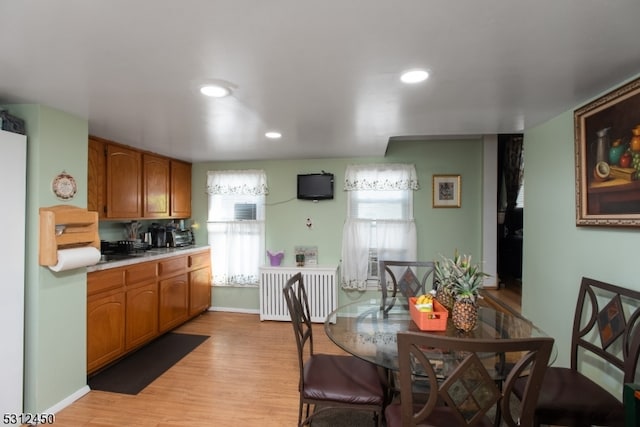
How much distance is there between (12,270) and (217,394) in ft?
5.29

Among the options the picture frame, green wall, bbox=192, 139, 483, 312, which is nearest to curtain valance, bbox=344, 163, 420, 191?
green wall, bbox=192, 139, 483, 312

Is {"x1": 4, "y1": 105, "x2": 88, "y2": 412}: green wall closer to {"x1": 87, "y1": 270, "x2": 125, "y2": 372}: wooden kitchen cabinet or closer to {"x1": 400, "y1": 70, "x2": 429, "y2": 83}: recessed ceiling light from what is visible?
{"x1": 87, "y1": 270, "x2": 125, "y2": 372}: wooden kitchen cabinet

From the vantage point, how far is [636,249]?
1614 millimetres

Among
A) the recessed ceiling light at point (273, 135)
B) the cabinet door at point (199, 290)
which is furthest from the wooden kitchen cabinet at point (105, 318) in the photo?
the recessed ceiling light at point (273, 135)

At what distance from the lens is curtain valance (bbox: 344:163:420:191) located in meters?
3.85

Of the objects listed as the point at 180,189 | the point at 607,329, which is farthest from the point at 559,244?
the point at 180,189

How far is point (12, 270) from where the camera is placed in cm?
191

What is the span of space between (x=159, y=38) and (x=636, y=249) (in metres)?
2.52

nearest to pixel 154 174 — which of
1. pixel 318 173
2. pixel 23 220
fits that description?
pixel 23 220

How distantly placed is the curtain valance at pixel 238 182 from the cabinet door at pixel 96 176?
1442 mm

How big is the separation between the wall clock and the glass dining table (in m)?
2.07

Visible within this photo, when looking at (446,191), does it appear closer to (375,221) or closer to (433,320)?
(375,221)

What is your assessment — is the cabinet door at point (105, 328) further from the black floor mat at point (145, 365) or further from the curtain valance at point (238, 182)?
the curtain valance at point (238, 182)

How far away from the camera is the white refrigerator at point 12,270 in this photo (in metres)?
1.85
